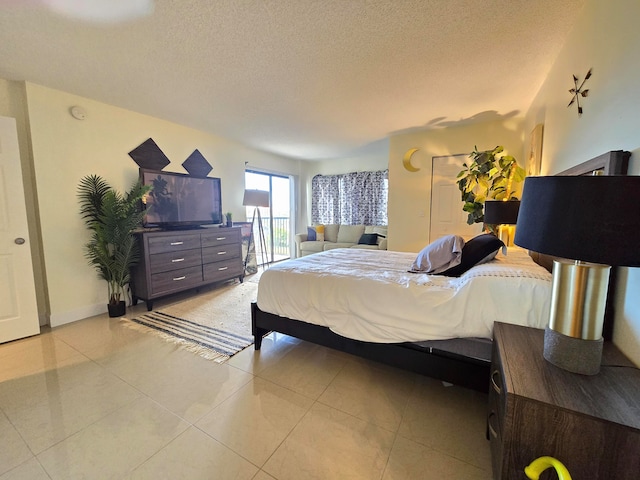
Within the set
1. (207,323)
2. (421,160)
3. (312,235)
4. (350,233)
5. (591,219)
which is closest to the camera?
(591,219)

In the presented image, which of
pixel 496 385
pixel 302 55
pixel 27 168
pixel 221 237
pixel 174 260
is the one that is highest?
pixel 302 55

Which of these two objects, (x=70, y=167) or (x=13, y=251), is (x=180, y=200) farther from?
(x=13, y=251)

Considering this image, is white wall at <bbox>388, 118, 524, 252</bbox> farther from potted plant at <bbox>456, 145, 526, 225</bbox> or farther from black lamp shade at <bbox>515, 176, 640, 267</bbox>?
black lamp shade at <bbox>515, 176, 640, 267</bbox>

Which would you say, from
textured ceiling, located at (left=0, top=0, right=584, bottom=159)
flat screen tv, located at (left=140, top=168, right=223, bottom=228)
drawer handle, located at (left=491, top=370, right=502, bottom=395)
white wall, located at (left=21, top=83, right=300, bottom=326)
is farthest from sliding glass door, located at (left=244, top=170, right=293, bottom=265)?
drawer handle, located at (left=491, top=370, right=502, bottom=395)

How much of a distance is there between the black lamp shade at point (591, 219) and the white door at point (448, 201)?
133 inches

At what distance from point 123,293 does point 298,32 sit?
3.43 metres

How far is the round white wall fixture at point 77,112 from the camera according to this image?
2.82 meters

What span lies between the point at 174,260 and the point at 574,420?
369 centimetres

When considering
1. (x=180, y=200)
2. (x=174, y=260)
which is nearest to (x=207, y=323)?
(x=174, y=260)

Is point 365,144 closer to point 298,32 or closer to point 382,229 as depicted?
point 382,229

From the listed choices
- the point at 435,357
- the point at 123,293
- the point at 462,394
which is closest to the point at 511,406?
the point at 435,357

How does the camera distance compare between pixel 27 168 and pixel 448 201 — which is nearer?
pixel 27 168

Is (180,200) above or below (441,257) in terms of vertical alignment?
above

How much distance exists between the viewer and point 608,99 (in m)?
1.29
